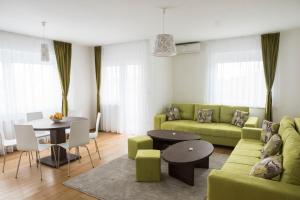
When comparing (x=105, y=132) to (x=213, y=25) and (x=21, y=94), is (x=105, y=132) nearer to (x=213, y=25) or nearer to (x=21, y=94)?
(x=21, y=94)

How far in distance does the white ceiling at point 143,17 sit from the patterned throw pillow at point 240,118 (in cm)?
178

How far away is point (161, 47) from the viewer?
3.13 meters

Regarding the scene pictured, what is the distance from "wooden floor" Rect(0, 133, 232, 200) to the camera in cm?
273

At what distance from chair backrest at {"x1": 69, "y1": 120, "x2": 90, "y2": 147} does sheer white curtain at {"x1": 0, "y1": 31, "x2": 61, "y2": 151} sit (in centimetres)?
185

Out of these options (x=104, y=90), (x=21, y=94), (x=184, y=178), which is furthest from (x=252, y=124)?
(x=21, y=94)

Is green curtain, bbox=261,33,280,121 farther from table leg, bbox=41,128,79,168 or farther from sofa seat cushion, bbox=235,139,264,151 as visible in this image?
table leg, bbox=41,128,79,168

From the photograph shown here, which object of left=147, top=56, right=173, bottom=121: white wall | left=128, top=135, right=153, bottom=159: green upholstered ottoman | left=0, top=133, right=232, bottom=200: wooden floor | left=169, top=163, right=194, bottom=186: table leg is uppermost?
left=147, top=56, right=173, bottom=121: white wall

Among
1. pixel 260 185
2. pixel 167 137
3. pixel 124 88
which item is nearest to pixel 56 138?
pixel 167 137

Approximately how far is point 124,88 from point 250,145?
3517mm

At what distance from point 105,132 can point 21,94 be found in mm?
2448

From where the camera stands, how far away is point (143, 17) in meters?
3.42

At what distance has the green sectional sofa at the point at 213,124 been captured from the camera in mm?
4387

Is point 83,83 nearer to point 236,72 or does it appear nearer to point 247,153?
point 236,72

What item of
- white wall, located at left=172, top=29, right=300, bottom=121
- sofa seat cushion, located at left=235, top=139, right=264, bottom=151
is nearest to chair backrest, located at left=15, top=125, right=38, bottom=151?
sofa seat cushion, located at left=235, top=139, right=264, bottom=151
